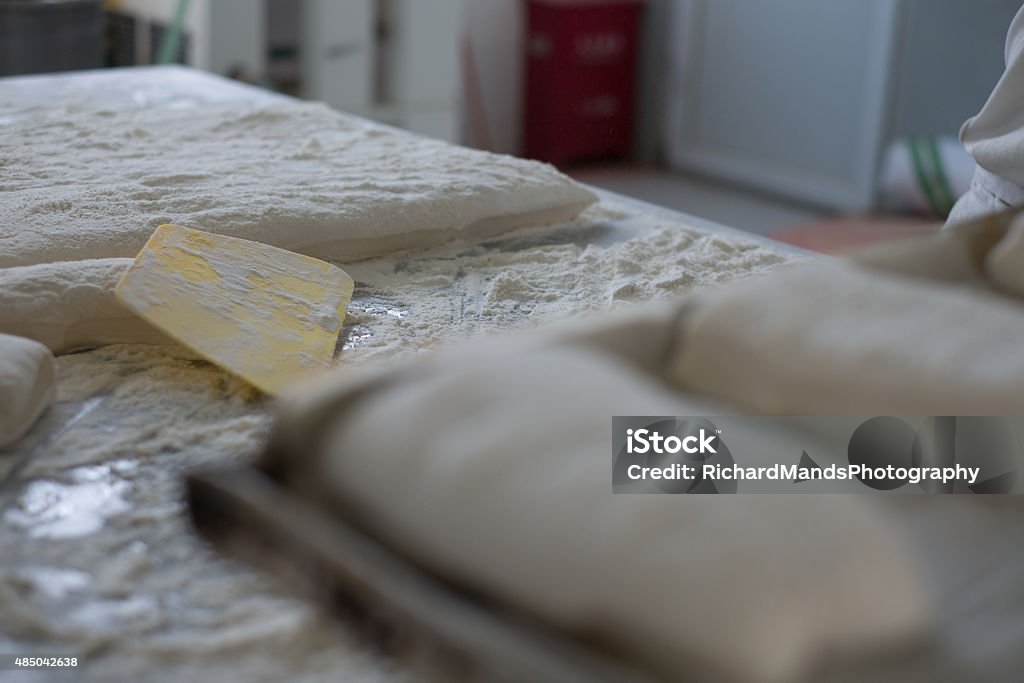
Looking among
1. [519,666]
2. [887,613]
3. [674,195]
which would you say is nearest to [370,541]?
[519,666]

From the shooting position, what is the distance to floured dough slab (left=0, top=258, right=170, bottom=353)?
3.31 feet

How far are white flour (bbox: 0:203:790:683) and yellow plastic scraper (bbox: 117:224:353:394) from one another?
3 cm

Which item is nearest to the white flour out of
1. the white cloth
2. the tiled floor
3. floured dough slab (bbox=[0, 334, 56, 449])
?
floured dough slab (bbox=[0, 334, 56, 449])

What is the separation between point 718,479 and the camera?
0.59 meters

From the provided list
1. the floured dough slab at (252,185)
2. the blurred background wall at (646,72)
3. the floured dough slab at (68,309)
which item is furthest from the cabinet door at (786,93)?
the floured dough slab at (68,309)

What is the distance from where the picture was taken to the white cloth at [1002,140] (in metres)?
1.36

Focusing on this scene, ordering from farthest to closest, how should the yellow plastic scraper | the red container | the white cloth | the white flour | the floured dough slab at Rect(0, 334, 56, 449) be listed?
the red container
the white cloth
the yellow plastic scraper
the floured dough slab at Rect(0, 334, 56, 449)
the white flour

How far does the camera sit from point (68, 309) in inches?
40.1

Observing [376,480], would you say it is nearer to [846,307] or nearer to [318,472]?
[318,472]

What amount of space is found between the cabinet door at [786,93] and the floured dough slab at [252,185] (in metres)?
2.69

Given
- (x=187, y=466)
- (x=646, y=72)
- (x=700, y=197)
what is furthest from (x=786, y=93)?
(x=187, y=466)

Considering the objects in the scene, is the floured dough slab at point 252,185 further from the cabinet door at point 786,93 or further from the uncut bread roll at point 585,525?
the cabinet door at point 786,93

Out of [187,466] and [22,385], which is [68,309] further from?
[187,466]

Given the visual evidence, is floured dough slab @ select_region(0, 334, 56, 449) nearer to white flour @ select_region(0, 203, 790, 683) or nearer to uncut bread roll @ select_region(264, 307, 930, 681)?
white flour @ select_region(0, 203, 790, 683)
